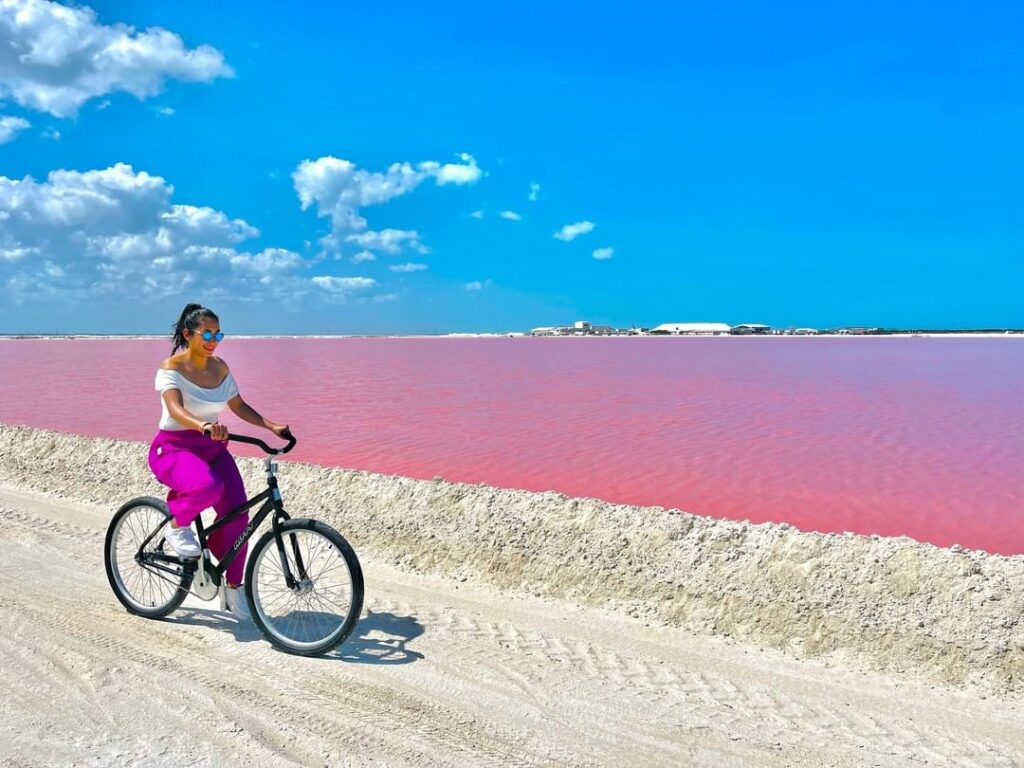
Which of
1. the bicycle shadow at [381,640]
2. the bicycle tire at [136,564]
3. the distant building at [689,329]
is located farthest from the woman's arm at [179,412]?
the distant building at [689,329]

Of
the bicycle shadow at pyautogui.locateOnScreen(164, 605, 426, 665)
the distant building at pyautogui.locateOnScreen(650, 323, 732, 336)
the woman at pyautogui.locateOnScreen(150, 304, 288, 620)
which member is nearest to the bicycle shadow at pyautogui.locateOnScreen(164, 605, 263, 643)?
the bicycle shadow at pyautogui.locateOnScreen(164, 605, 426, 665)

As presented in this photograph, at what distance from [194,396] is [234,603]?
57.0 inches

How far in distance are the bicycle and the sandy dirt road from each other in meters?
0.18

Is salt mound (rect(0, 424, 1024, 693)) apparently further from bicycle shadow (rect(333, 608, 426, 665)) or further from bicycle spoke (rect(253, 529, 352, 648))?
bicycle spoke (rect(253, 529, 352, 648))

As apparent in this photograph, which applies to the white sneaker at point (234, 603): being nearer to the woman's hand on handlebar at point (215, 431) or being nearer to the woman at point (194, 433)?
the woman at point (194, 433)

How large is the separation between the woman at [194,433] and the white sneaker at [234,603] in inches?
1.2

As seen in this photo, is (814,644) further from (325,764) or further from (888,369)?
(888,369)

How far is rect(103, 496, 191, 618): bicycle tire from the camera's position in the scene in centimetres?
552

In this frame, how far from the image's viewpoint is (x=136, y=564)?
5.78 m

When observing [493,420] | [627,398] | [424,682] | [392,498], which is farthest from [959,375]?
[424,682]

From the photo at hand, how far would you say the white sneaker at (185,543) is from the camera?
5117 millimetres

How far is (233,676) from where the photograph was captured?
14.7 feet

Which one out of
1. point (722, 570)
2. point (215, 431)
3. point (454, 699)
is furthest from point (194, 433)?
point (722, 570)

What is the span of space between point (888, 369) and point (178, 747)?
37.9 meters
